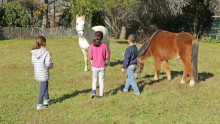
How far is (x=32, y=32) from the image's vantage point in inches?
935

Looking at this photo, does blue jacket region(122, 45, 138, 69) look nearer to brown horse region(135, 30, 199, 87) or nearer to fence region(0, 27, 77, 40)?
brown horse region(135, 30, 199, 87)

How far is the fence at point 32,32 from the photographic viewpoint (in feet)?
72.0

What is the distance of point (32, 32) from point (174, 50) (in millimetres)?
19640

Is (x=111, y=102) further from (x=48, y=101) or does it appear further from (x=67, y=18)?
(x=67, y=18)

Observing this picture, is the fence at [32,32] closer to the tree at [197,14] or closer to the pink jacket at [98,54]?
the tree at [197,14]

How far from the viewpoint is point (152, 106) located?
5406mm

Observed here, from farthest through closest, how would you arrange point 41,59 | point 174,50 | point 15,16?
point 15,16 → point 174,50 → point 41,59

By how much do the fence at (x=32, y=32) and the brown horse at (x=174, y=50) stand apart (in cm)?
1838

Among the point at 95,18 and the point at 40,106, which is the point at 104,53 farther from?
the point at 95,18

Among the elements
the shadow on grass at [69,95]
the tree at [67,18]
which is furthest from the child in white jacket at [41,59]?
the tree at [67,18]

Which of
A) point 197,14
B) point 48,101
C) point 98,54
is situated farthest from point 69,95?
point 197,14

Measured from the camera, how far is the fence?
2194cm

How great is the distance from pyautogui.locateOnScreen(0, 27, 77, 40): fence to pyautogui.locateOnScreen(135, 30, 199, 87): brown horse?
18.4 metres

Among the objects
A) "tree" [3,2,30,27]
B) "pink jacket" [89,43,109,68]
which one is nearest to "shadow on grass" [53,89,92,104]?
"pink jacket" [89,43,109,68]
